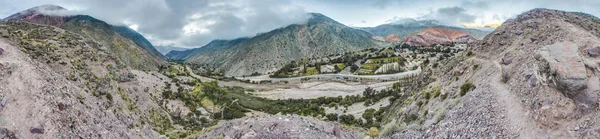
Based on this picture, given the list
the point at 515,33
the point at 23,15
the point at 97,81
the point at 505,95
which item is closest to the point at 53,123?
the point at 97,81

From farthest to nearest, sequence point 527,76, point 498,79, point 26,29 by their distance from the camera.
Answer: point 26,29 < point 498,79 < point 527,76

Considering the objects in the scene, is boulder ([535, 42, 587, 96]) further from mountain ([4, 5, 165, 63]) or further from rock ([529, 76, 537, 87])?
mountain ([4, 5, 165, 63])

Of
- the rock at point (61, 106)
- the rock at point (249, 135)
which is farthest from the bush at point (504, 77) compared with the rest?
the rock at point (61, 106)

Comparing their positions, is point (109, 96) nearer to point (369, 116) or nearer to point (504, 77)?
point (369, 116)

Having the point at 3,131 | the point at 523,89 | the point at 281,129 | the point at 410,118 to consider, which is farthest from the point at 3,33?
the point at 523,89

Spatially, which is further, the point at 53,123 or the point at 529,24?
the point at 529,24

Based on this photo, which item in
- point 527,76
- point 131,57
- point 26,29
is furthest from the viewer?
point 131,57

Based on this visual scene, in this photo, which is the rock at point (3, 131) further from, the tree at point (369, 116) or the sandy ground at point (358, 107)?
the sandy ground at point (358, 107)

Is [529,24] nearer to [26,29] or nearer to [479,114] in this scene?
[479,114]
